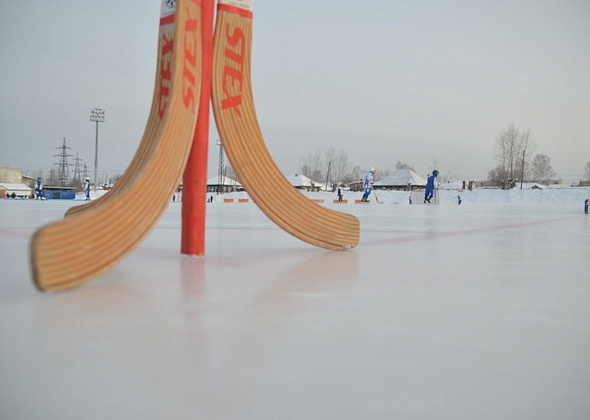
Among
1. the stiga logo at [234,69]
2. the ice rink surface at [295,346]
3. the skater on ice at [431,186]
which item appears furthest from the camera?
the skater on ice at [431,186]

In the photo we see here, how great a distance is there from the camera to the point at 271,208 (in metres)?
2.60

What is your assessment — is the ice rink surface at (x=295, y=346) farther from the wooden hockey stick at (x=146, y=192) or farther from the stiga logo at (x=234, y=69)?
the stiga logo at (x=234, y=69)

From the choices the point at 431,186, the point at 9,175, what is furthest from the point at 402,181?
the point at 9,175

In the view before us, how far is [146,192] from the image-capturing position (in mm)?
1945

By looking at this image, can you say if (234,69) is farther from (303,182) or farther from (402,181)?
(303,182)

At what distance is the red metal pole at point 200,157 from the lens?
240 centimetres

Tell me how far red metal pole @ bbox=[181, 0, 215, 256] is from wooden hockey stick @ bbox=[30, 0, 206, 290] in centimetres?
6

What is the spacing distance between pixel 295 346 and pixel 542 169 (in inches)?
2377

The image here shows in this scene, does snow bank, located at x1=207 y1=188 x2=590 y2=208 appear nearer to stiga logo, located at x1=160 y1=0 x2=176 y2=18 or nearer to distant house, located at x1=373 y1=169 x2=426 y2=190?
stiga logo, located at x1=160 y1=0 x2=176 y2=18

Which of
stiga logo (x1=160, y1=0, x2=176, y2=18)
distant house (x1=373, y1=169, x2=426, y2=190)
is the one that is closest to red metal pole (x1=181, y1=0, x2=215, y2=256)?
stiga logo (x1=160, y1=0, x2=176, y2=18)

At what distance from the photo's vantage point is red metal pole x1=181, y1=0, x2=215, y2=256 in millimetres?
2399

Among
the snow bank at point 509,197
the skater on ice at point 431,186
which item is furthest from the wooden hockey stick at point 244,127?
the snow bank at point 509,197

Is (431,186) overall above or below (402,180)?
below

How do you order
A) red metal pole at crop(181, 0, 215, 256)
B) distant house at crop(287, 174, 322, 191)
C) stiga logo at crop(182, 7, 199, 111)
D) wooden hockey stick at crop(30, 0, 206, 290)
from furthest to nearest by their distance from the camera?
distant house at crop(287, 174, 322, 191), red metal pole at crop(181, 0, 215, 256), stiga logo at crop(182, 7, 199, 111), wooden hockey stick at crop(30, 0, 206, 290)
